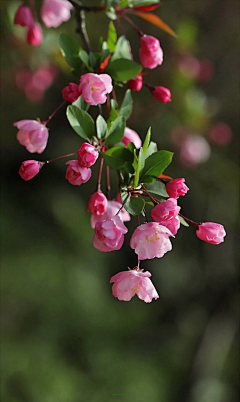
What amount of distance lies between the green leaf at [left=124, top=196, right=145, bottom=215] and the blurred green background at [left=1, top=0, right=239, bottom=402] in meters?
1.35

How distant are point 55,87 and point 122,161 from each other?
1.80 meters

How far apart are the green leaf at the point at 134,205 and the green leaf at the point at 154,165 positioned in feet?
0.13

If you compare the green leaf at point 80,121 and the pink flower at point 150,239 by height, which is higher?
the green leaf at point 80,121

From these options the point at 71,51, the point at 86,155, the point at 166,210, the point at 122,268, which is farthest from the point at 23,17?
the point at 122,268

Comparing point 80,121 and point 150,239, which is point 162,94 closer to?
point 80,121

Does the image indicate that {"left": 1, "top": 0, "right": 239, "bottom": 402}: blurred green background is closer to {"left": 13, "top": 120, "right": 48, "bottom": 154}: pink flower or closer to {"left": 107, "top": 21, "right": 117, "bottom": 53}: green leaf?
{"left": 107, "top": 21, "right": 117, "bottom": 53}: green leaf

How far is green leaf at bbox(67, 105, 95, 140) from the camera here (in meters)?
0.64

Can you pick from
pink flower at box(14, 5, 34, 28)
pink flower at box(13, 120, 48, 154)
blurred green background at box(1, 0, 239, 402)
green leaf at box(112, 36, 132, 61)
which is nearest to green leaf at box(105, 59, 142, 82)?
green leaf at box(112, 36, 132, 61)

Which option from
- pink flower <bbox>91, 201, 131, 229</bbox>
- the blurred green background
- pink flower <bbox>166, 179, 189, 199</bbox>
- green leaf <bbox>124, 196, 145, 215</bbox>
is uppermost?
pink flower <bbox>166, 179, 189, 199</bbox>

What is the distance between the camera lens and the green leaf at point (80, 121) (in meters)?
0.64

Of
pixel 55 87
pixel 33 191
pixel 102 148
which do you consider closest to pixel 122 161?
pixel 102 148

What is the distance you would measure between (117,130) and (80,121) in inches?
2.4

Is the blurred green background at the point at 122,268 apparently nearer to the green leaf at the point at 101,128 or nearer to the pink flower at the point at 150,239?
the green leaf at the point at 101,128

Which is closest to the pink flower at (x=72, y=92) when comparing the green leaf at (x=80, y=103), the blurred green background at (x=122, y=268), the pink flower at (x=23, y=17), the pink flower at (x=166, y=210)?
the green leaf at (x=80, y=103)
